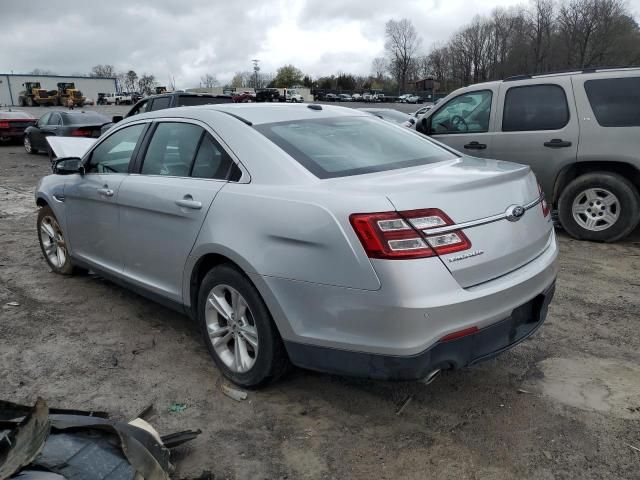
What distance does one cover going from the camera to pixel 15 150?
18.9m

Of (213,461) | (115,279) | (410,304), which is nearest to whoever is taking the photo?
(410,304)

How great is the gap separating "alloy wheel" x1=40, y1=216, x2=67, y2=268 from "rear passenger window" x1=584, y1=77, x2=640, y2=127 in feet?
19.1

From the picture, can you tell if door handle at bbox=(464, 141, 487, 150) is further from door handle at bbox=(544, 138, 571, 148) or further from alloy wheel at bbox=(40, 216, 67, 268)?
alloy wheel at bbox=(40, 216, 67, 268)

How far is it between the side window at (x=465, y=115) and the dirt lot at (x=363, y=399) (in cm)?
304

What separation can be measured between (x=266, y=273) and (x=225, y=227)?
43 cm

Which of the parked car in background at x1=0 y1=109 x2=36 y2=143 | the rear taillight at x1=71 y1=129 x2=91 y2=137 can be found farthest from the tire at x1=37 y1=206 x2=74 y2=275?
the parked car in background at x1=0 y1=109 x2=36 y2=143

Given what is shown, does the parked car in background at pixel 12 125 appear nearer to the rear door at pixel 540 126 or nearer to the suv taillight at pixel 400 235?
the rear door at pixel 540 126

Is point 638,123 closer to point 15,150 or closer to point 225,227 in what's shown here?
point 225,227

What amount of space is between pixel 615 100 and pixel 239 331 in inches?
203

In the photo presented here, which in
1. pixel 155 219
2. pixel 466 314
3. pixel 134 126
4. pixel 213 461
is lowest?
pixel 213 461

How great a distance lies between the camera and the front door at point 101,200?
4156 millimetres

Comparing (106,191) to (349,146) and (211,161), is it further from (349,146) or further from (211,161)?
(349,146)

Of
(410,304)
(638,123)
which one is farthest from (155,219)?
(638,123)

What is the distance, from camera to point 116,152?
14.5ft
